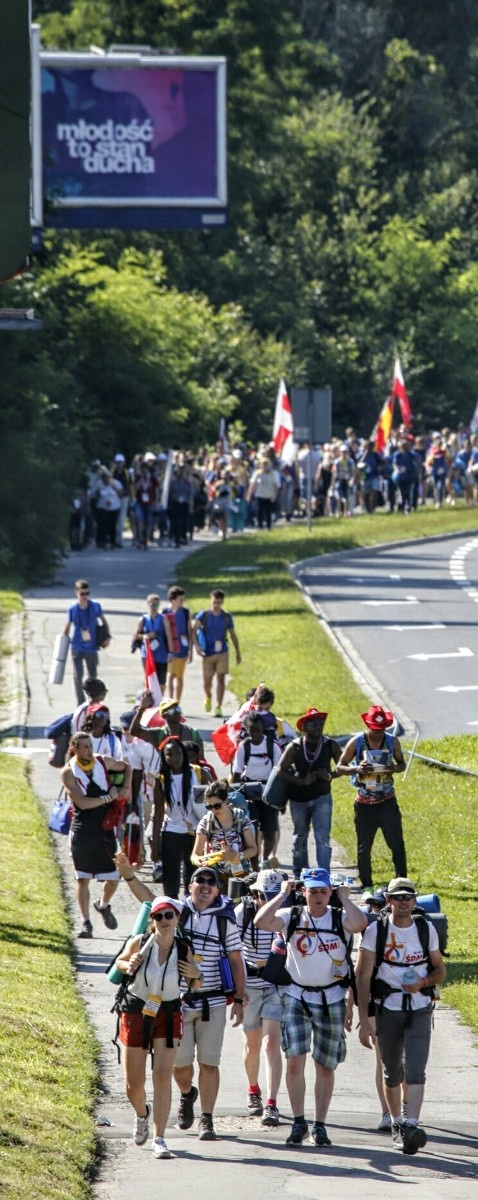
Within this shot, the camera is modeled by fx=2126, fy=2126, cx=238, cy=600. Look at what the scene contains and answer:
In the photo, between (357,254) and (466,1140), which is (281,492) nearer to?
(357,254)

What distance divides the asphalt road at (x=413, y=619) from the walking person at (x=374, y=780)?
7646 mm

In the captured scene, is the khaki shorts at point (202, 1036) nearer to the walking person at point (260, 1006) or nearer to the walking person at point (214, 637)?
the walking person at point (260, 1006)

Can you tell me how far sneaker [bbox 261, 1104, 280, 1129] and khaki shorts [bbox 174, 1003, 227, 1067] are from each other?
589mm

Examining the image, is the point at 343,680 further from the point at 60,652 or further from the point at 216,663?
the point at 60,652

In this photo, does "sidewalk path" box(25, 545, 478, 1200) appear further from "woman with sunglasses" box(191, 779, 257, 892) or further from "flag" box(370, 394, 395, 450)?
"flag" box(370, 394, 395, 450)

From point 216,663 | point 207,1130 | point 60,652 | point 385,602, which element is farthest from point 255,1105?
point 385,602

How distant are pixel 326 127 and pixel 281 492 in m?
29.8

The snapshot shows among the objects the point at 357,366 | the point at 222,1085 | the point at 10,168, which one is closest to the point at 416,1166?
the point at 222,1085

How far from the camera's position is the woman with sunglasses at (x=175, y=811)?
1595 centimetres

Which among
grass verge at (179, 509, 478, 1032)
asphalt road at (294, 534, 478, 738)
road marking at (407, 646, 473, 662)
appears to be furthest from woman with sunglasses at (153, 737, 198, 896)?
road marking at (407, 646, 473, 662)

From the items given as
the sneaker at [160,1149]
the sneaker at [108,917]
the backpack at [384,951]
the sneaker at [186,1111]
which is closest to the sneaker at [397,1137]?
the backpack at [384,951]

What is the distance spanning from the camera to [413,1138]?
1164 cm

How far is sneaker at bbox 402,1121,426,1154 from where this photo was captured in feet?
38.1

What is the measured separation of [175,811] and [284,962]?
4041mm
